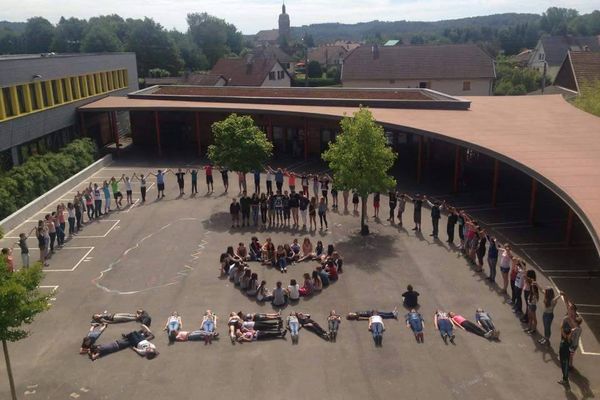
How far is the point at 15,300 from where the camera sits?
10.5 metres

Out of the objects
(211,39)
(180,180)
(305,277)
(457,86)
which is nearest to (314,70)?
(211,39)

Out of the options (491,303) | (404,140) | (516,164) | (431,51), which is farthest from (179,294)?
(431,51)

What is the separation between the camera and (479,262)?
1722cm

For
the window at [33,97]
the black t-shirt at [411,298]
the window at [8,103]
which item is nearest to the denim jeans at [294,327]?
the black t-shirt at [411,298]

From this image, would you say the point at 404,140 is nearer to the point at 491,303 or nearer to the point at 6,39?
the point at 491,303

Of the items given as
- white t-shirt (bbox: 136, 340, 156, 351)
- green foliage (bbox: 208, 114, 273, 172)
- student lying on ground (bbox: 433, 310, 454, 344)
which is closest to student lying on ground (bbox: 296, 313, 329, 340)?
student lying on ground (bbox: 433, 310, 454, 344)

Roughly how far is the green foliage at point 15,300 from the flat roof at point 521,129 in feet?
36.5

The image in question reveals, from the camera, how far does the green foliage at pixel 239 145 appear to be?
77.6ft

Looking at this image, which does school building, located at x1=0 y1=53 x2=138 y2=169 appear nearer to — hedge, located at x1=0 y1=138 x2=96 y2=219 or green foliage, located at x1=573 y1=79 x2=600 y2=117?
hedge, located at x1=0 y1=138 x2=96 y2=219

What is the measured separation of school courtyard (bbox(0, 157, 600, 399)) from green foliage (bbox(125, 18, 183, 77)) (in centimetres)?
6113

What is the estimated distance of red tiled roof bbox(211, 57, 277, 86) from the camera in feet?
216

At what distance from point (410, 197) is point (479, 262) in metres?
8.23

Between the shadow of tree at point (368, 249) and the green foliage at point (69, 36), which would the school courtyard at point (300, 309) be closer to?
the shadow of tree at point (368, 249)

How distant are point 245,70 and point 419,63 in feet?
65.3
